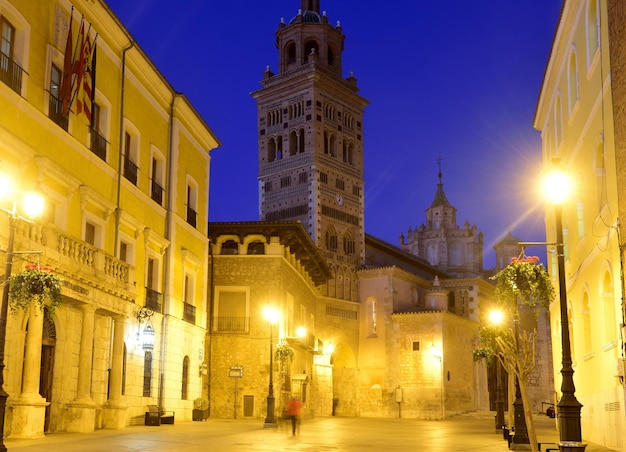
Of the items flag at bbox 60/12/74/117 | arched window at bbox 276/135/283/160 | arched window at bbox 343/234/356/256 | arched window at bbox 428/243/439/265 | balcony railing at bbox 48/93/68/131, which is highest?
arched window at bbox 276/135/283/160

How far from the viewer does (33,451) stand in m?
15.8

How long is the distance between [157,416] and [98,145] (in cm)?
940

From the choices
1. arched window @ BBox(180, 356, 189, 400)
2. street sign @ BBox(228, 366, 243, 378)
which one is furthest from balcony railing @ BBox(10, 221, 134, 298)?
street sign @ BBox(228, 366, 243, 378)

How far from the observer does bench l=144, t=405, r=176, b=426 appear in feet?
91.7

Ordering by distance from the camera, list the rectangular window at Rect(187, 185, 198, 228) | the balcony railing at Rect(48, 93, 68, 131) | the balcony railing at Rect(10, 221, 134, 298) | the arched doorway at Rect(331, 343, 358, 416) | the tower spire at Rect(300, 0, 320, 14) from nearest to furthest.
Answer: the balcony railing at Rect(10, 221, 134, 298)
the balcony railing at Rect(48, 93, 68, 131)
the rectangular window at Rect(187, 185, 198, 228)
the arched doorway at Rect(331, 343, 358, 416)
the tower spire at Rect(300, 0, 320, 14)

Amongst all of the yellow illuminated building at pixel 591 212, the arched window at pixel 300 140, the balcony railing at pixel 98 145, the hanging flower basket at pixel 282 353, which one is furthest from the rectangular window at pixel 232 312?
the arched window at pixel 300 140

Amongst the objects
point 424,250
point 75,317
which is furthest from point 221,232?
point 424,250

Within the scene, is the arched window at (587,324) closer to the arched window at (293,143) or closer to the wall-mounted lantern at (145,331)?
the wall-mounted lantern at (145,331)

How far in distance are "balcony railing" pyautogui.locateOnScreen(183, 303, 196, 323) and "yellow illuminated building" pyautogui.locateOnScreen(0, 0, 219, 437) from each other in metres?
0.08

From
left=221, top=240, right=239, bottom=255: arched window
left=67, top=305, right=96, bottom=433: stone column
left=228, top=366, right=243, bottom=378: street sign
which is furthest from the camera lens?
left=221, top=240, right=239, bottom=255: arched window

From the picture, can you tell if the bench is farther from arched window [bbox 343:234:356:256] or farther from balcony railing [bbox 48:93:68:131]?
arched window [bbox 343:234:356:256]

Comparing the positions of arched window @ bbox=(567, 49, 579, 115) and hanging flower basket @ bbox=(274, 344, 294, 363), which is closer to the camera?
arched window @ bbox=(567, 49, 579, 115)

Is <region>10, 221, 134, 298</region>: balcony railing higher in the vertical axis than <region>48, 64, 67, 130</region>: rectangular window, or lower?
lower

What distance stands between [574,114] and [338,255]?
156 feet
